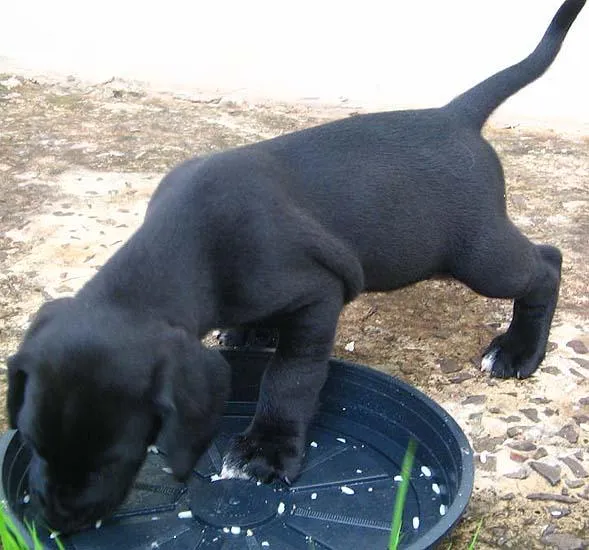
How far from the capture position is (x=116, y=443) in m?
2.62

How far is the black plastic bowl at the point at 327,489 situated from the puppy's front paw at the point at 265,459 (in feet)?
0.12

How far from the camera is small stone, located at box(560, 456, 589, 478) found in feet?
11.3

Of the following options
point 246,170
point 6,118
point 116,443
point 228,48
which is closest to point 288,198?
point 246,170

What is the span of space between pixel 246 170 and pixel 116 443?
3.66 feet

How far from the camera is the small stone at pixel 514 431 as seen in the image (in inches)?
145

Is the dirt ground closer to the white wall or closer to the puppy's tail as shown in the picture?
the white wall

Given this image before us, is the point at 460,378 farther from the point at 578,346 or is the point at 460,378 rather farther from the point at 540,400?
the point at 578,346

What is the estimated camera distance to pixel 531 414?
12.5 feet

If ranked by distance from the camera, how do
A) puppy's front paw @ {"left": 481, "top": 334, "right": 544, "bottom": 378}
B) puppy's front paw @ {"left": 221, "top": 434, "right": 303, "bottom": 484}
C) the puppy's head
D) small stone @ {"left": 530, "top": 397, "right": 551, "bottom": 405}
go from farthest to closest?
puppy's front paw @ {"left": 481, "top": 334, "right": 544, "bottom": 378} → small stone @ {"left": 530, "top": 397, "right": 551, "bottom": 405} → puppy's front paw @ {"left": 221, "top": 434, "right": 303, "bottom": 484} → the puppy's head

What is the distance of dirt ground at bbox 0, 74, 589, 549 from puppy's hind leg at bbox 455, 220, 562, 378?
9 centimetres

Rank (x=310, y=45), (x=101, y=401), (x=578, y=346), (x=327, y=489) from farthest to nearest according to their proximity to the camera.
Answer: (x=310, y=45) < (x=578, y=346) < (x=327, y=489) < (x=101, y=401)

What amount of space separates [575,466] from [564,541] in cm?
42

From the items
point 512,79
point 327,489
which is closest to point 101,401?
point 327,489

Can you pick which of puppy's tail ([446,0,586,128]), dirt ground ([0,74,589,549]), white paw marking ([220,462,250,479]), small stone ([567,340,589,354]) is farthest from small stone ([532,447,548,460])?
puppy's tail ([446,0,586,128])
